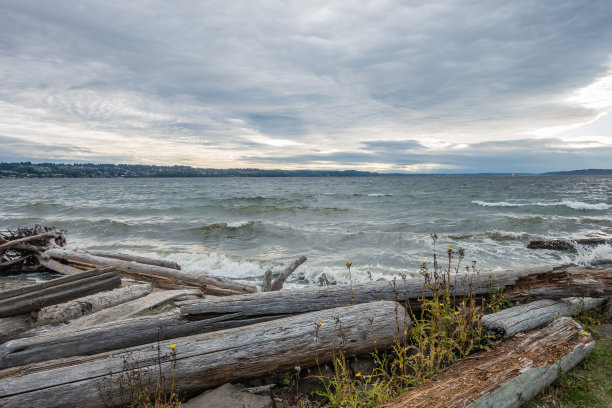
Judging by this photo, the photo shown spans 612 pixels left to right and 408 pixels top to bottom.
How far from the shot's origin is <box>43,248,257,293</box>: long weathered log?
7031mm

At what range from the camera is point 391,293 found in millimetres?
4547

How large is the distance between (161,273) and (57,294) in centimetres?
273

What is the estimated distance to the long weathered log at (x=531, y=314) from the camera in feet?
12.8

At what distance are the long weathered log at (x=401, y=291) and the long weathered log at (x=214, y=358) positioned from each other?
0.49 meters

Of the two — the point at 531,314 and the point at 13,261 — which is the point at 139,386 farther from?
the point at 13,261

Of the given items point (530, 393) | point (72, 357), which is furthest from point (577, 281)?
point (72, 357)

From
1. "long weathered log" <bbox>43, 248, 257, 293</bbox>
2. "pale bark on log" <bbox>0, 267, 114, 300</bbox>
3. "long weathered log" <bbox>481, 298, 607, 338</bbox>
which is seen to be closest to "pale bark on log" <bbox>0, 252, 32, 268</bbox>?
"long weathered log" <bbox>43, 248, 257, 293</bbox>

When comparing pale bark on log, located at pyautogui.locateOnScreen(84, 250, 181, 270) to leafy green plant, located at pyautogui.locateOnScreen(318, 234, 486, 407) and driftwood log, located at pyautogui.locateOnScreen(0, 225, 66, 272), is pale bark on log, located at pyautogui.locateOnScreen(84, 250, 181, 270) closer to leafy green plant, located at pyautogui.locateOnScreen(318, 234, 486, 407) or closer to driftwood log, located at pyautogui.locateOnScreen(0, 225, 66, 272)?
driftwood log, located at pyautogui.locateOnScreen(0, 225, 66, 272)

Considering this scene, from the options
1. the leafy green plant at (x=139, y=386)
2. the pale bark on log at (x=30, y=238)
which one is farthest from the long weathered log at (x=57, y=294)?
the pale bark on log at (x=30, y=238)

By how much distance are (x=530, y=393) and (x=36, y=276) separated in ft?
39.4

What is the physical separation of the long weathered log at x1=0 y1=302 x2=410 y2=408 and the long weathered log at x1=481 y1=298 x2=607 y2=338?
113cm

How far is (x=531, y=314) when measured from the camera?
431 cm

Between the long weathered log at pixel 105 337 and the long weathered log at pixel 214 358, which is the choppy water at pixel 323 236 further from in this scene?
the long weathered log at pixel 214 358

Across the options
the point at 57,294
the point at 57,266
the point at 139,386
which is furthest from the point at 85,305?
the point at 57,266
